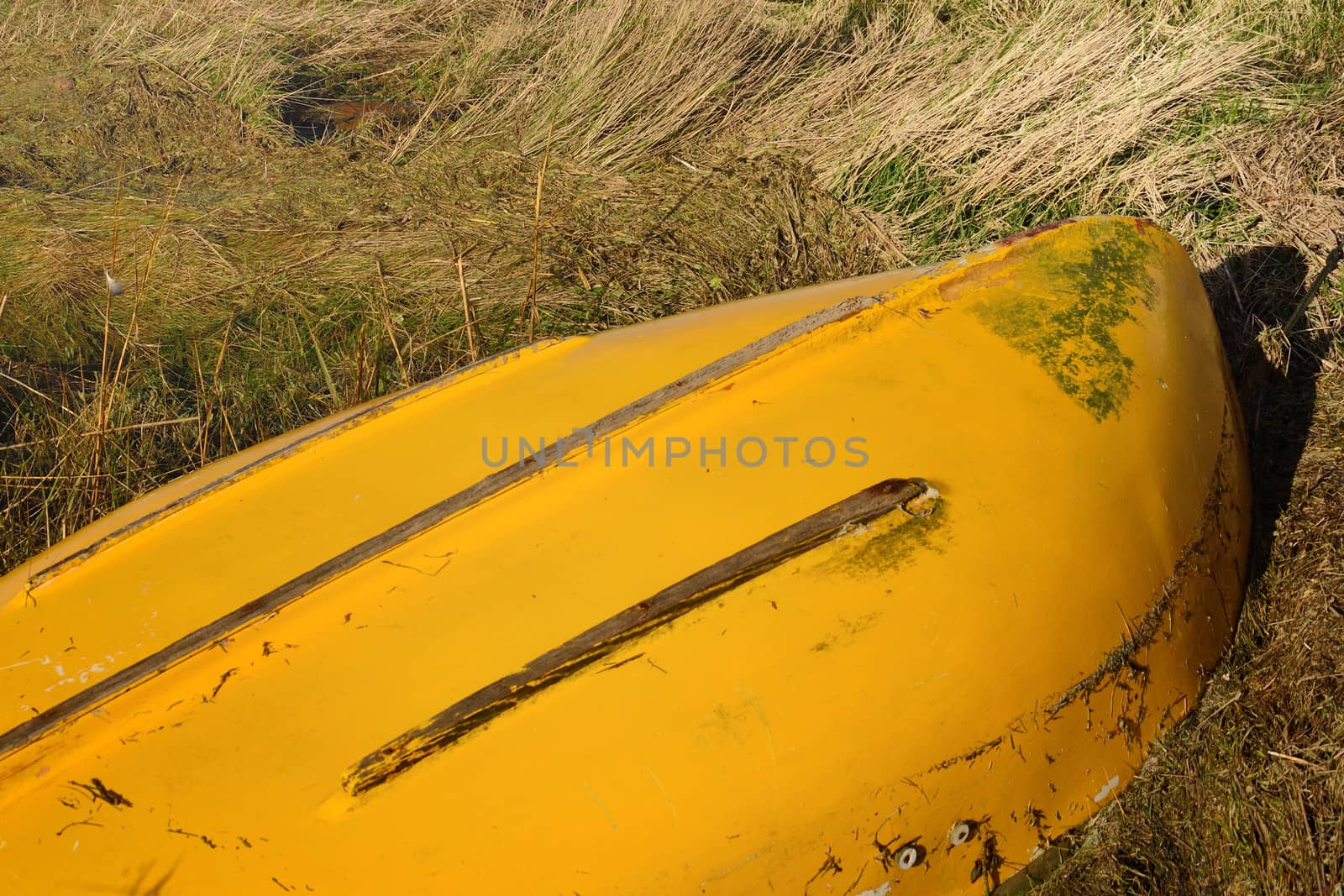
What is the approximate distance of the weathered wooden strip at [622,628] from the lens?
1.30 meters

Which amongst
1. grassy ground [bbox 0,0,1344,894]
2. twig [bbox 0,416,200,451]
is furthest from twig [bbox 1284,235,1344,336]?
twig [bbox 0,416,200,451]

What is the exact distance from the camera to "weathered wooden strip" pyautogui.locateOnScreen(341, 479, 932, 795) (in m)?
1.30

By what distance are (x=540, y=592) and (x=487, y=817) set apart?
13.2 inches

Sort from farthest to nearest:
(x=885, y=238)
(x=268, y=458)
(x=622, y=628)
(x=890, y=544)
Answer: (x=885, y=238) < (x=268, y=458) < (x=890, y=544) < (x=622, y=628)

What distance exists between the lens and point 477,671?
4.49 feet

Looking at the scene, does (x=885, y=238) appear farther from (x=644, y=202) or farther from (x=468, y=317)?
(x=468, y=317)

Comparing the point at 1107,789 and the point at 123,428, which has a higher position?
the point at 123,428

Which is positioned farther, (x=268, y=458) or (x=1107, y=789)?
(x=268, y=458)

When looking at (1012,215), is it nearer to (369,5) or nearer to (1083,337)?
(1083,337)

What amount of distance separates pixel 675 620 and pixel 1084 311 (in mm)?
1050

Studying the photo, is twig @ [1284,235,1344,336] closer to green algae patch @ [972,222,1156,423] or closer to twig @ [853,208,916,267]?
green algae patch @ [972,222,1156,423]

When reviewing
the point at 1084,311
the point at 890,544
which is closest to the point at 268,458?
the point at 890,544

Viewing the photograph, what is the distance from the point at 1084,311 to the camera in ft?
6.01

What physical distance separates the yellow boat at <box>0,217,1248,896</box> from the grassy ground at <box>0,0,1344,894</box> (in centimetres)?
31
